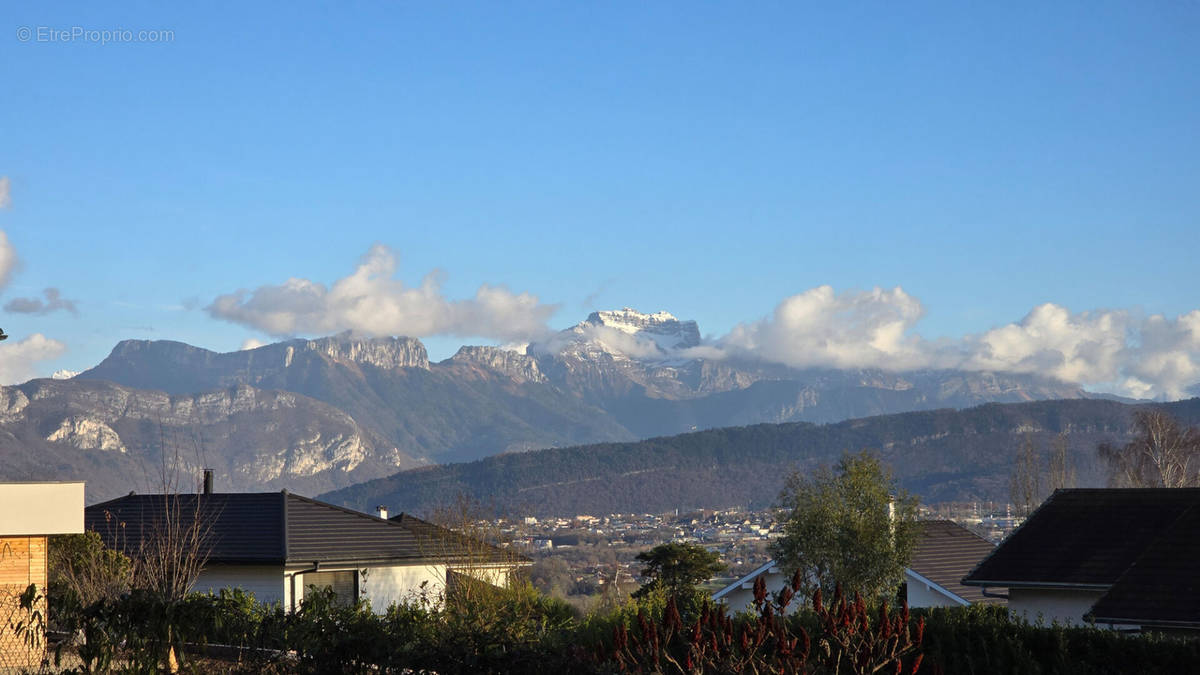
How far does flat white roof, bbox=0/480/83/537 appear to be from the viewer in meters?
22.5

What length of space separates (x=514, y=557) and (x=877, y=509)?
35.3 ft

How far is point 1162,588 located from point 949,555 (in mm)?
21082

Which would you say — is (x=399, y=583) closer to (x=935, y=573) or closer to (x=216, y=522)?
(x=216, y=522)

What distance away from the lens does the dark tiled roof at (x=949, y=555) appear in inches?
1562

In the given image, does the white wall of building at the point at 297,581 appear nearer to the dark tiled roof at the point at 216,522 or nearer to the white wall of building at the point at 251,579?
the white wall of building at the point at 251,579

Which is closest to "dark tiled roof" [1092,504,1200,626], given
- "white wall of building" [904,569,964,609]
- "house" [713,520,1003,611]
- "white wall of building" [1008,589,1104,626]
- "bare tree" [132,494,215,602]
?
"white wall of building" [1008,589,1104,626]

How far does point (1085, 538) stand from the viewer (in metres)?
27.2

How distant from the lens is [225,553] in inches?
1213

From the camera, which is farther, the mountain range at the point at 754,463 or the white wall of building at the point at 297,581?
the mountain range at the point at 754,463

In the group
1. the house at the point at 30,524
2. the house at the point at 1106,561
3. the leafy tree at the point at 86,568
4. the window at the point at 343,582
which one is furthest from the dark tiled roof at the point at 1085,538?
the house at the point at 30,524

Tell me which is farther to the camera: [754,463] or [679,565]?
[754,463]

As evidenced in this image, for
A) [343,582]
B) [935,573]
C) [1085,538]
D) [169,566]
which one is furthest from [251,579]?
[935,573]

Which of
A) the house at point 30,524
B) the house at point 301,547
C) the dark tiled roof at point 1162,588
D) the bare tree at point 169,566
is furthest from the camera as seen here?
the house at point 301,547

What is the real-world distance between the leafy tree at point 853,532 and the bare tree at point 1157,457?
39940mm
